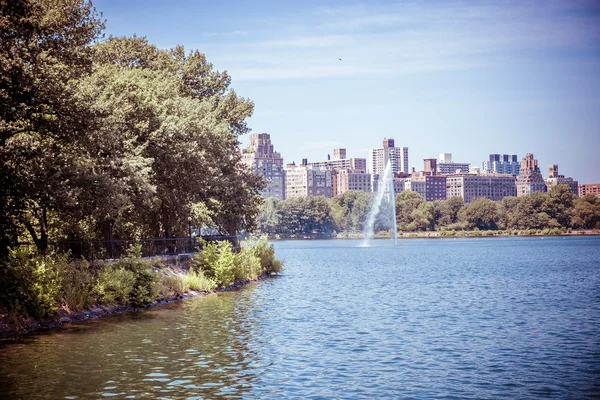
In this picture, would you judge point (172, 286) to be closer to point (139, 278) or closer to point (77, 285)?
point (139, 278)

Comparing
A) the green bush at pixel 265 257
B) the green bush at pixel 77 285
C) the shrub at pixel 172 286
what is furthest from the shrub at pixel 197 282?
the green bush at pixel 265 257

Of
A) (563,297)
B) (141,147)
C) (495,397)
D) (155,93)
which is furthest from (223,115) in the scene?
(495,397)

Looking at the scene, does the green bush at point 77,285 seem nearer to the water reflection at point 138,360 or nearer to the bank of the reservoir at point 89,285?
→ the bank of the reservoir at point 89,285

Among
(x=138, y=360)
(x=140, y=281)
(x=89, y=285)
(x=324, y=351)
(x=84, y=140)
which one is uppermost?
(x=84, y=140)

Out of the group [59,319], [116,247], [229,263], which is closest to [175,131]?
[116,247]

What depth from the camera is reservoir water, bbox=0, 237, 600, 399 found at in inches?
823

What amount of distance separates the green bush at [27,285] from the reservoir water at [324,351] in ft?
5.37

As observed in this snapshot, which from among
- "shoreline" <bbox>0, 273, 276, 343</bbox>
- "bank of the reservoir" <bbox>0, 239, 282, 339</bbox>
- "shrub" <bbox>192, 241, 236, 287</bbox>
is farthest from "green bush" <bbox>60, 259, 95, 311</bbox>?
"shrub" <bbox>192, 241, 236, 287</bbox>

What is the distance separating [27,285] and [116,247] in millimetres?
12838

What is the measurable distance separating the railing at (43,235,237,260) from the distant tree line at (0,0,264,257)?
1371 mm

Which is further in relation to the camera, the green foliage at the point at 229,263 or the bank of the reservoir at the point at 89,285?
the green foliage at the point at 229,263

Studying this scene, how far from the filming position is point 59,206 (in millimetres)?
34031

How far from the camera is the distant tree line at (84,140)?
3195cm

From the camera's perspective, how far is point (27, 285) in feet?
104
